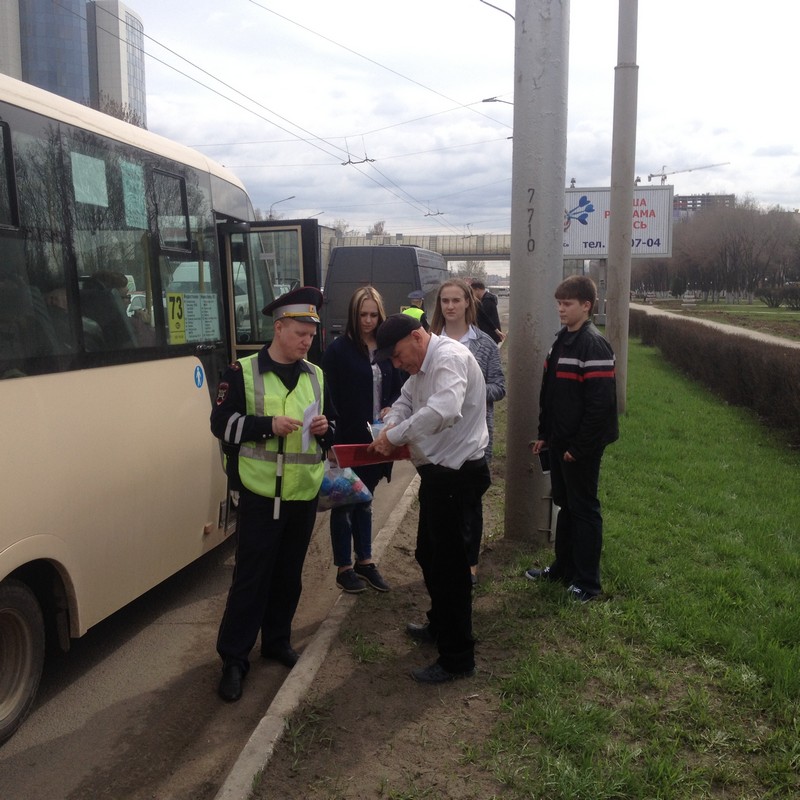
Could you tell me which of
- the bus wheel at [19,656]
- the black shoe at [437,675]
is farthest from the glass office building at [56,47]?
the black shoe at [437,675]

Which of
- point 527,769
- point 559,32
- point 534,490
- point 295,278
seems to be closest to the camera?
point 527,769

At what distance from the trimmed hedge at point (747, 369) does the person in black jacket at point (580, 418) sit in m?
6.42

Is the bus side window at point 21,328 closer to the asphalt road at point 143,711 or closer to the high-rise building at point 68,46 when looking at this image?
the asphalt road at point 143,711

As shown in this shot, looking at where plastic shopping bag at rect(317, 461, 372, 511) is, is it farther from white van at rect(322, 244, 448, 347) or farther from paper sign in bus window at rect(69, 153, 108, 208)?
white van at rect(322, 244, 448, 347)

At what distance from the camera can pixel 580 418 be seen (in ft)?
16.0

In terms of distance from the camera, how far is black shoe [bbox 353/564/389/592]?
549 centimetres

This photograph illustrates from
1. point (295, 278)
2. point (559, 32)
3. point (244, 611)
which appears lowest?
point (244, 611)

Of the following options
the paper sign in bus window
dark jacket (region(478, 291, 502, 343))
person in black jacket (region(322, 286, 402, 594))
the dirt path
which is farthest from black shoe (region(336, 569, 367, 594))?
dark jacket (region(478, 291, 502, 343))

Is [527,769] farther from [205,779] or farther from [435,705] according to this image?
[205,779]

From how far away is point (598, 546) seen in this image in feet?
16.4

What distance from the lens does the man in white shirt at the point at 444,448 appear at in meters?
3.80

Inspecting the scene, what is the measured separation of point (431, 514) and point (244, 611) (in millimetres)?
1070

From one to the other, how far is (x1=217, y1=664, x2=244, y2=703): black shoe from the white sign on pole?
2005 cm

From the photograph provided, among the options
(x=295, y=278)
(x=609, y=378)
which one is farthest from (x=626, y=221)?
(x=609, y=378)
